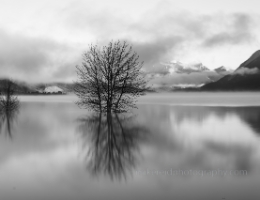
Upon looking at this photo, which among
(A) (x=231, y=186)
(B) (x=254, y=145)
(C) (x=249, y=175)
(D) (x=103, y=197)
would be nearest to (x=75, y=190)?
(D) (x=103, y=197)

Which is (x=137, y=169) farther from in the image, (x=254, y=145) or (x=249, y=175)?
(x=254, y=145)

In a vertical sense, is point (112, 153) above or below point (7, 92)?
below

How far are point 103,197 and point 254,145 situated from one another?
1094cm

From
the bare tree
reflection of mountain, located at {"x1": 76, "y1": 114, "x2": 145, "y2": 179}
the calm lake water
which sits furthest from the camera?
the bare tree

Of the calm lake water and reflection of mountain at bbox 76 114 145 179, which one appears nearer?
the calm lake water

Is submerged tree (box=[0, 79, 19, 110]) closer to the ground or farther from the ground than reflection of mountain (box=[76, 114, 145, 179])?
farther from the ground

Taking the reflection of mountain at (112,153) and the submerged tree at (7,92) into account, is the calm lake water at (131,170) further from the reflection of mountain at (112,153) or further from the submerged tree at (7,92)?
the submerged tree at (7,92)

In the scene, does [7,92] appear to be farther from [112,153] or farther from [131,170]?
[131,170]

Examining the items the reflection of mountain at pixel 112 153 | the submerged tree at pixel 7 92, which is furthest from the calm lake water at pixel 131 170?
the submerged tree at pixel 7 92

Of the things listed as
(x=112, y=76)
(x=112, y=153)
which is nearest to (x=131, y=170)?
(x=112, y=153)

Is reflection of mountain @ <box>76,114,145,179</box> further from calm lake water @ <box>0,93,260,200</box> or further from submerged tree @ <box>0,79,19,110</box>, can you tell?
submerged tree @ <box>0,79,19,110</box>

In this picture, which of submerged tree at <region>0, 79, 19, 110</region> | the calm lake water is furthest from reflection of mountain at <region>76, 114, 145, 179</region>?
submerged tree at <region>0, 79, 19, 110</region>

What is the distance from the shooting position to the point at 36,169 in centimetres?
1111

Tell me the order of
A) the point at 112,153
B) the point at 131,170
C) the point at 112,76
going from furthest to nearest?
the point at 112,76 < the point at 112,153 < the point at 131,170
